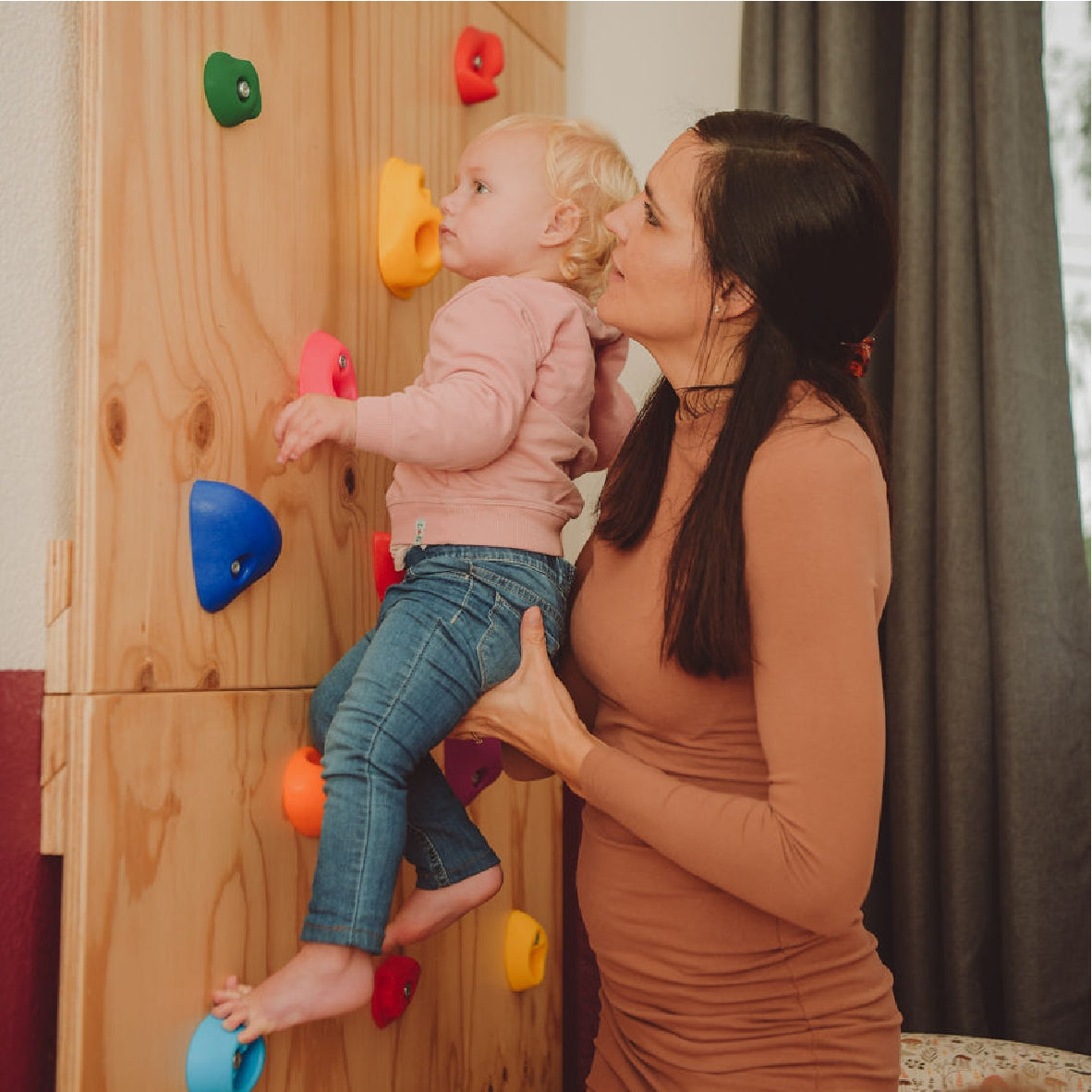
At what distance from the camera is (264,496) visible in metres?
1.25

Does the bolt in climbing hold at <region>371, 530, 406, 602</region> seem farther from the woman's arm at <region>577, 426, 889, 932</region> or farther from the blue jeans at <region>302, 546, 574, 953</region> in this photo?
the woman's arm at <region>577, 426, 889, 932</region>

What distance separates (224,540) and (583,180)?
58 centimetres

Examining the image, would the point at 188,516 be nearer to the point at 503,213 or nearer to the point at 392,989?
the point at 503,213

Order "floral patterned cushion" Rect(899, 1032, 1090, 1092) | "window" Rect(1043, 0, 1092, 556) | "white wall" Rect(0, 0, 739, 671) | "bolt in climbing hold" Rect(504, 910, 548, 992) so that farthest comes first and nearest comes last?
"window" Rect(1043, 0, 1092, 556) → "bolt in climbing hold" Rect(504, 910, 548, 992) → "floral patterned cushion" Rect(899, 1032, 1090, 1092) → "white wall" Rect(0, 0, 739, 671)

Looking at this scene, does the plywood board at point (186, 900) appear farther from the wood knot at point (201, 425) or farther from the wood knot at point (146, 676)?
the wood knot at point (201, 425)

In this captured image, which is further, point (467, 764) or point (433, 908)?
point (467, 764)

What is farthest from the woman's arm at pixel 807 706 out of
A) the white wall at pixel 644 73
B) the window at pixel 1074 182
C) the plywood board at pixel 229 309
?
the window at pixel 1074 182

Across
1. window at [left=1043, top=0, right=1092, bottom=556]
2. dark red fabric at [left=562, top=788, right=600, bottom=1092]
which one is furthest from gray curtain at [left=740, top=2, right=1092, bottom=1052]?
dark red fabric at [left=562, top=788, right=600, bottom=1092]

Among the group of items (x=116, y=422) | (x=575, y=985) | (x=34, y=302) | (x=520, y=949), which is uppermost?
(x=34, y=302)

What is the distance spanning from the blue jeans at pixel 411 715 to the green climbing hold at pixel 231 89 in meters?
0.48

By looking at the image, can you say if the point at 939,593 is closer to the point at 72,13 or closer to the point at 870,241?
the point at 870,241

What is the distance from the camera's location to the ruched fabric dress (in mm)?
936

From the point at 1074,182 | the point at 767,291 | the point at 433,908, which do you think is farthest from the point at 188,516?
the point at 1074,182

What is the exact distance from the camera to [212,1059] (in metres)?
1.10
